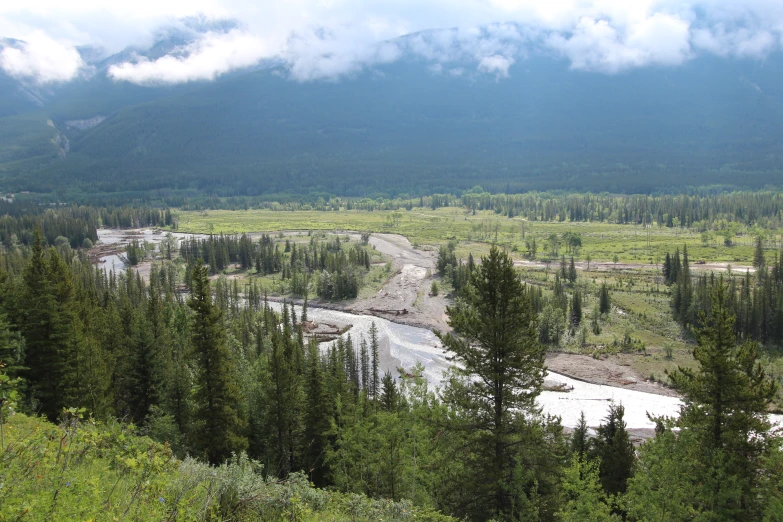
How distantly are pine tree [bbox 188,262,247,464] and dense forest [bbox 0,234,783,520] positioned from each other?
9cm

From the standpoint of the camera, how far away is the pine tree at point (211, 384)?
34.9 meters

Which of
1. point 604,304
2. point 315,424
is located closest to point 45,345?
point 315,424

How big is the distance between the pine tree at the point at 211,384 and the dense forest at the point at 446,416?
87 mm

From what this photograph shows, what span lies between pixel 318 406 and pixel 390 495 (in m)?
12.3

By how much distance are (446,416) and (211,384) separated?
15292 millimetres

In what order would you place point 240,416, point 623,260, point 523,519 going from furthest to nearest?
point 623,260
point 240,416
point 523,519

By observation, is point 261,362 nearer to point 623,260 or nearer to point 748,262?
point 623,260

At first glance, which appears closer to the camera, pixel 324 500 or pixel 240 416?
pixel 324 500

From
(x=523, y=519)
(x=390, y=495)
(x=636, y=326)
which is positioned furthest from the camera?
(x=636, y=326)

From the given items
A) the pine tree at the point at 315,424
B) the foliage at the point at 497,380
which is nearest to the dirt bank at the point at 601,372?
the pine tree at the point at 315,424

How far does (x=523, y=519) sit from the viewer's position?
25.1m

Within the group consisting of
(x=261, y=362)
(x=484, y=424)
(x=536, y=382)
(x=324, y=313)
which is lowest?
(x=324, y=313)

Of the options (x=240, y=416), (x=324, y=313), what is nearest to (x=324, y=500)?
(x=240, y=416)

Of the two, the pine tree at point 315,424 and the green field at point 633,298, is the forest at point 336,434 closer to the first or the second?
the pine tree at point 315,424
